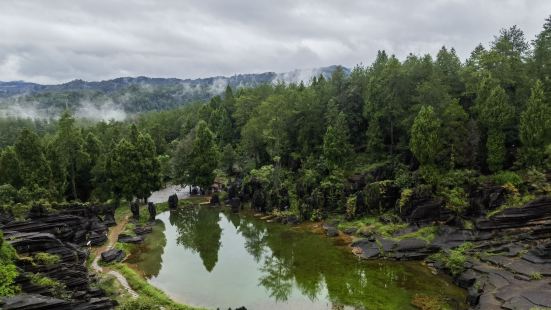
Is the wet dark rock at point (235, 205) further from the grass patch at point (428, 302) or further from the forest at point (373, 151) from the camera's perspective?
the grass patch at point (428, 302)

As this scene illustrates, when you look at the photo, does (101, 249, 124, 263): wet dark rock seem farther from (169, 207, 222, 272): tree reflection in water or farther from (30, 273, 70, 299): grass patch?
(30, 273, 70, 299): grass patch

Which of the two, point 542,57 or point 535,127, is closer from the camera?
point 535,127

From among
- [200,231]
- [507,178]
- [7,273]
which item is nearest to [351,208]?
[507,178]

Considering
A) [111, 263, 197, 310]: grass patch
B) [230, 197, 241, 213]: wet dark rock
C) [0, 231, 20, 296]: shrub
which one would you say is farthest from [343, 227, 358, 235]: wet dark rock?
[0, 231, 20, 296]: shrub

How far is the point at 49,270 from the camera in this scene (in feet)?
96.9

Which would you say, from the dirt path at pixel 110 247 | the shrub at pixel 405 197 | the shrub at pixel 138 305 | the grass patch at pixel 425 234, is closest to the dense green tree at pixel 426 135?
the shrub at pixel 405 197

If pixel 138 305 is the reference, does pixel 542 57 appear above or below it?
above

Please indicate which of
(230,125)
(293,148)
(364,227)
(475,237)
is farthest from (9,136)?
(475,237)

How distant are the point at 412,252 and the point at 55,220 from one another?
124 feet

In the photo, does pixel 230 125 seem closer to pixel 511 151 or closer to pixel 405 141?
pixel 405 141

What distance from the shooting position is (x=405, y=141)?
56625 millimetres

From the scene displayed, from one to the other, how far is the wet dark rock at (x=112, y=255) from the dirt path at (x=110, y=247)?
923 millimetres

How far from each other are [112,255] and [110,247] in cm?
405

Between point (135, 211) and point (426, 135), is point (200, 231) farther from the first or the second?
point (426, 135)
